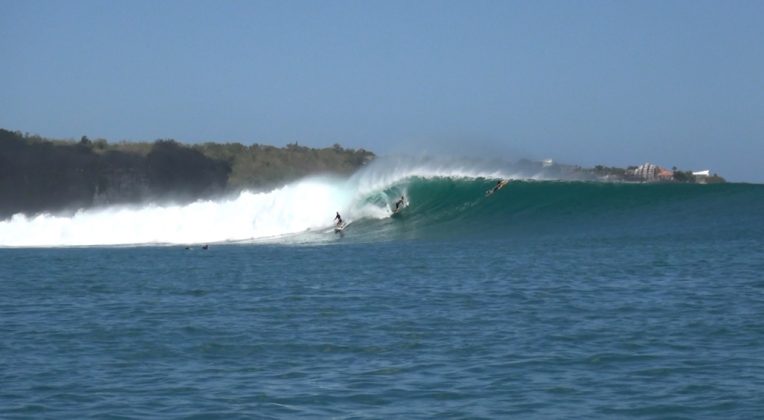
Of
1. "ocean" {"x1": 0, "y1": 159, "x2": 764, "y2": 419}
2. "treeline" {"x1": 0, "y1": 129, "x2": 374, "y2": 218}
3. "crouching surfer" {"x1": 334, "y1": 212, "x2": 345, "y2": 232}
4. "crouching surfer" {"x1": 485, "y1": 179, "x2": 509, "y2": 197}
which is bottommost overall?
"ocean" {"x1": 0, "y1": 159, "x2": 764, "y2": 419}

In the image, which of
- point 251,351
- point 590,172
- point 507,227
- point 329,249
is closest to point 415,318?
point 251,351

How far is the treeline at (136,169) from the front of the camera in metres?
72.1

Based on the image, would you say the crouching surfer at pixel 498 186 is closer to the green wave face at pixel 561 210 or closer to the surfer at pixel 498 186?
the surfer at pixel 498 186

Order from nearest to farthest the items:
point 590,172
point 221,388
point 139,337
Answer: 1. point 221,388
2. point 139,337
3. point 590,172

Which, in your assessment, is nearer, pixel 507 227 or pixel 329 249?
pixel 329 249

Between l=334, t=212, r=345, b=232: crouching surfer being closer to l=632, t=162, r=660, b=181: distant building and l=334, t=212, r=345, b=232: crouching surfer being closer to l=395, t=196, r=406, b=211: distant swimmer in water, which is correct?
l=395, t=196, r=406, b=211: distant swimmer in water

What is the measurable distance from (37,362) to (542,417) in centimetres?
530

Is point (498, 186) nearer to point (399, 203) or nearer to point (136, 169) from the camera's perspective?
point (399, 203)

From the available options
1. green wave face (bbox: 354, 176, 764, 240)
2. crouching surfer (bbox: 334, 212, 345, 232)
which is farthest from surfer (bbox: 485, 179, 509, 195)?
crouching surfer (bbox: 334, 212, 345, 232)

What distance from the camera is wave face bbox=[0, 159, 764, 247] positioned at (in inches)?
1205

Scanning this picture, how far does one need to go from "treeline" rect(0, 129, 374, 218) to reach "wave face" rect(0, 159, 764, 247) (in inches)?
1244

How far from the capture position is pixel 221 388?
10453 millimetres

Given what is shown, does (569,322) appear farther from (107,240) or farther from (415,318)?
(107,240)

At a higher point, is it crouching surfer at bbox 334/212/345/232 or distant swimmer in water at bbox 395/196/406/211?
distant swimmer in water at bbox 395/196/406/211
